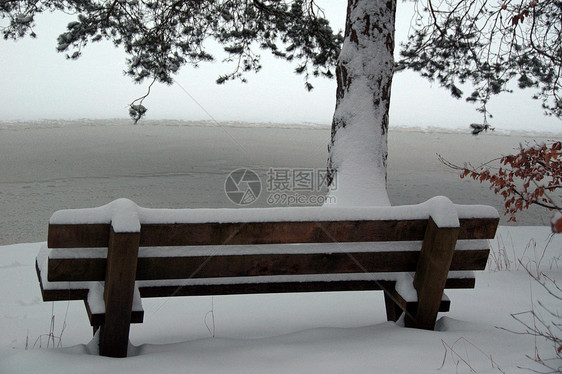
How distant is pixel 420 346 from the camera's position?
2703 millimetres

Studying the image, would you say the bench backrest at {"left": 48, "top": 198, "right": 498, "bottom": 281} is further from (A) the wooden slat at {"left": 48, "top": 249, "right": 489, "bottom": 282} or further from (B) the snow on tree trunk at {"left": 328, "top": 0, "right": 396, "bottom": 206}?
(B) the snow on tree trunk at {"left": 328, "top": 0, "right": 396, "bottom": 206}

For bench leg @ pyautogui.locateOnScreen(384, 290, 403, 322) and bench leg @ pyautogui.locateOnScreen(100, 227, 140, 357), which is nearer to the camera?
bench leg @ pyautogui.locateOnScreen(100, 227, 140, 357)

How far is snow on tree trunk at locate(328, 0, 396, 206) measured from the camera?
5.09 m

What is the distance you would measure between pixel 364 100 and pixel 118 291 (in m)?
3.45

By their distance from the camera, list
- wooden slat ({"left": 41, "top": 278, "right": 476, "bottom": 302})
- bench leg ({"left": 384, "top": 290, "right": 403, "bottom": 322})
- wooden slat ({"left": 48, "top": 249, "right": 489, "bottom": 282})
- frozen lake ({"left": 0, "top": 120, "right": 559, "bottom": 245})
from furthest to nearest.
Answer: frozen lake ({"left": 0, "top": 120, "right": 559, "bottom": 245}) → bench leg ({"left": 384, "top": 290, "right": 403, "bottom": 322}) → wooden slat ({"left": 41, "top": 278, "right": 476, "bottom": 302}) → wooden slat ({"left": 48, "top": 249, "right": 489, "bottom": 282})

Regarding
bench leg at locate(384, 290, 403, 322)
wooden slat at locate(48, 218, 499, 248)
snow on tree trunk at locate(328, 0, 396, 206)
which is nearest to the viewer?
wooden slat at locate(48, 218, 499, 248)

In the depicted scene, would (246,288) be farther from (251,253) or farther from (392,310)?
(392,310)

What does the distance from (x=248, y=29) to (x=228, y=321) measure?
7.04 meters

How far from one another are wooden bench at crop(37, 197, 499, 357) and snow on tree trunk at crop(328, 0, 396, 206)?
2138mm

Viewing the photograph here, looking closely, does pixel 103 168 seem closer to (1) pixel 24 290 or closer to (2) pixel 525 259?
(1) pixel 24 290

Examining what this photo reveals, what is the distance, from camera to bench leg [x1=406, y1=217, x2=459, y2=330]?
8.98 ft

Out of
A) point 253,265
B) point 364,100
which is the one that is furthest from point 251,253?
point 364,100

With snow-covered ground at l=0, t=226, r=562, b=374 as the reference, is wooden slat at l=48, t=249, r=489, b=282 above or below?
above

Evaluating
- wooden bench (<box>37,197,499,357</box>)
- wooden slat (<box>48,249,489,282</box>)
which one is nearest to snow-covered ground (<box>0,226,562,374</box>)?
wooden bench (<box>37,197,499,357</box>)
